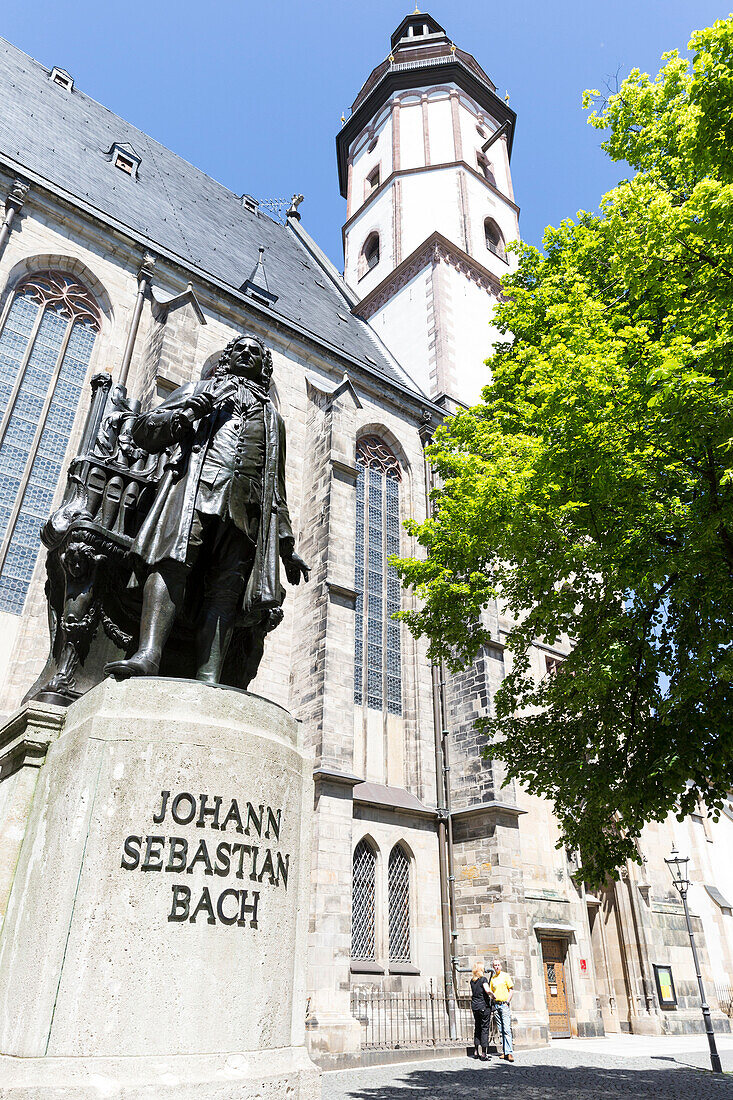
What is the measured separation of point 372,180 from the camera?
32.7 meters

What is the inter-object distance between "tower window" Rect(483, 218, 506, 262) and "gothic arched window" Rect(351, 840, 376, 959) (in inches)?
977

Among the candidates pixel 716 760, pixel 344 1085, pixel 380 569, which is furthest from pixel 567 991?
pixel 716 760

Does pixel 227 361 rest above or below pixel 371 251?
below

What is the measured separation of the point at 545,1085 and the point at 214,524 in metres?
8.27

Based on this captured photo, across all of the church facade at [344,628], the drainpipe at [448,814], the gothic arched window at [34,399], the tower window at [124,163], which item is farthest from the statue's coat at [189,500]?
the tower window at [124,163]

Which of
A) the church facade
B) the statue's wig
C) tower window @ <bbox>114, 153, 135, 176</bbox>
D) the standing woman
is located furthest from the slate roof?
the standing woman

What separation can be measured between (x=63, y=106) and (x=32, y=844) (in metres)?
24.8

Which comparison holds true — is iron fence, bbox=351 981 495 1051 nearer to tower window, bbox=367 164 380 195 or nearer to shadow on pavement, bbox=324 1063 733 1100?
shadow on pavement, bbox=324 1063 733 1100

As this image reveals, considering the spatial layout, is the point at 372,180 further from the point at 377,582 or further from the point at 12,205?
the point at 377,582

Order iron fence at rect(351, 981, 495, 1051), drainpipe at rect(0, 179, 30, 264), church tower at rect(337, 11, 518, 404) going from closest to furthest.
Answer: iron fence at rect(351, 981, 495, 1051) → drainpipe at rect(0, 179, 30, 264) → church tower at rect(337, 11, 518, 404)

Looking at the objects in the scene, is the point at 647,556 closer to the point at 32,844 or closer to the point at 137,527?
the point at 137,527

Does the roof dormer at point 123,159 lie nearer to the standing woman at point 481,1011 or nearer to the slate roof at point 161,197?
the slate roof at point 161,197

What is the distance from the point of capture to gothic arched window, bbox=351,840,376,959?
12.9 meters

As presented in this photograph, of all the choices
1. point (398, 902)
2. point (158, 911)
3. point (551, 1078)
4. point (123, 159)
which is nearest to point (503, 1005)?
point (551, 1078)
